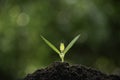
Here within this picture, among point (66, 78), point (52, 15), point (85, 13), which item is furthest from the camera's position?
point (52, 15)

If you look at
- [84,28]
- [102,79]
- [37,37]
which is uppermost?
[37,37]

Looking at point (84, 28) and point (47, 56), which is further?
point (47, 56)

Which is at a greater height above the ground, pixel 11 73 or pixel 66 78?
pixel 11 73

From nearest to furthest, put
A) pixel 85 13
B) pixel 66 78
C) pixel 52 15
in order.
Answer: pixel 66 78
pixel 85 13
pixel 52 15

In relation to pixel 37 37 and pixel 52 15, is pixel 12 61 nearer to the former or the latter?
pixel 37 37

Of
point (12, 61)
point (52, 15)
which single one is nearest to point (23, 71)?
point (12, 61)

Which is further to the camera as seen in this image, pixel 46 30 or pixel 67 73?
pixel 46 30

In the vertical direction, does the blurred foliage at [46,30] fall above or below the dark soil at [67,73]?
above
